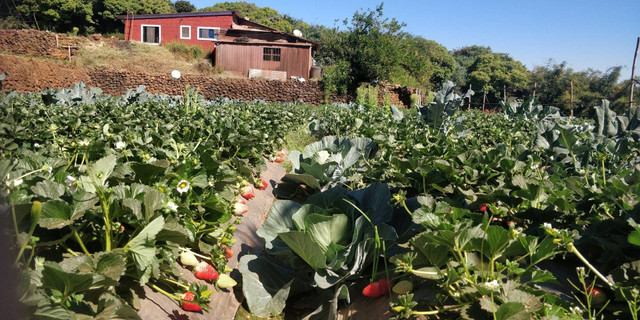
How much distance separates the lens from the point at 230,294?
7.80 ft

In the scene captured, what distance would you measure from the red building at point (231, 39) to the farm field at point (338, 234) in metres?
26.2

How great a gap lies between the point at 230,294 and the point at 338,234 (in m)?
0.70

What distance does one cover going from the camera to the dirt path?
170 cm

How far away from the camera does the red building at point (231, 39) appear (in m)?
28.8

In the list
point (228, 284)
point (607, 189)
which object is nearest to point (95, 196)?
point (228, 284)

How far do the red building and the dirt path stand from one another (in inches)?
1005

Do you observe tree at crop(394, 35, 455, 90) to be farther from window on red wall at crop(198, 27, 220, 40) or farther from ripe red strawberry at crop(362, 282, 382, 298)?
ripe red strawberry at crop(362, 282, 382, 298)

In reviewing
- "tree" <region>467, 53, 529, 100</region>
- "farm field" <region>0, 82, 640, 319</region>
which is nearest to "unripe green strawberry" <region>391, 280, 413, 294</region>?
"farm field" <region>0, 82, 640, 319</region>

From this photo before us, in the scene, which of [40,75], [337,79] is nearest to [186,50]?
[40,75]

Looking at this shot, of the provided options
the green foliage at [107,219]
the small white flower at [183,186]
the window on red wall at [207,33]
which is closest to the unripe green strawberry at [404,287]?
the green foliage at [107,219]

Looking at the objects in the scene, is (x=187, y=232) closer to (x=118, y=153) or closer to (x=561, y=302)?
(x=118, y=153)

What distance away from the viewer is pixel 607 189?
1.68 metres

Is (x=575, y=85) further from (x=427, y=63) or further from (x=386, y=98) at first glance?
(x=386, y=98)

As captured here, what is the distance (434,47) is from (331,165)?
7074cm
